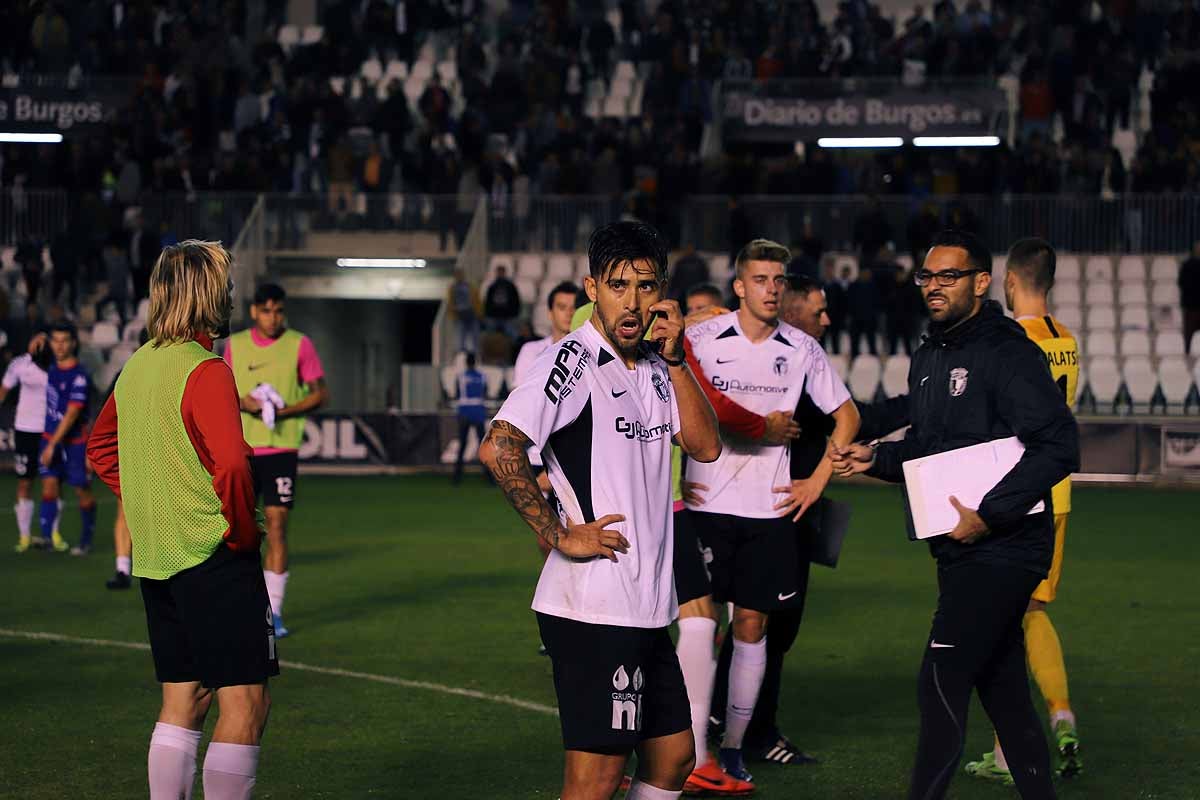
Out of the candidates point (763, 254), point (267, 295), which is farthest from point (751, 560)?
point (267, 295)

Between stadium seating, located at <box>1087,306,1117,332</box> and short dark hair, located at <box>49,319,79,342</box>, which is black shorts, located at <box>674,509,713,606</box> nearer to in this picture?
short dark hair, located at <box>49,319,79,342</box>

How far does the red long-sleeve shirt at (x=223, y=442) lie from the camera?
5312 mm

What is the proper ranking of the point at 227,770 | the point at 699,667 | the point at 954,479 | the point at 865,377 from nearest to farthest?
the point at 227,770 < the point at 954,479 < the point at 699,667 < the point at 865,377

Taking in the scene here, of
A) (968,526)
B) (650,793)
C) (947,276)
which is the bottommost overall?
(650,793)

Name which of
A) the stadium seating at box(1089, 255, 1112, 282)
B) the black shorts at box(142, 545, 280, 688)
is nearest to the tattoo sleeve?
the black shorts at box(142, 545, 280, 688)

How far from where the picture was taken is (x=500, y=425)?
493 cm

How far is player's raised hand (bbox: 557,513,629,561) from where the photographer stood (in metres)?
4.89

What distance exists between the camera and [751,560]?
24.3 ft

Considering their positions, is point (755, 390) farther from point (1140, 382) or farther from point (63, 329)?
point (1140, 382)

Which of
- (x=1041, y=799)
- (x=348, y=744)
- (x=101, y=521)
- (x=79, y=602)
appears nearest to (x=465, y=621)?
(x=79, y=602)

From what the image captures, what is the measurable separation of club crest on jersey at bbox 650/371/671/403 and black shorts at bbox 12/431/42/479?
12.4 meters

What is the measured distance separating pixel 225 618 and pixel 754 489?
274 cm

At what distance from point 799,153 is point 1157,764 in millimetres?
24518

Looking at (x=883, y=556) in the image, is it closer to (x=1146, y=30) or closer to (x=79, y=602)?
(x=79, y=602)
